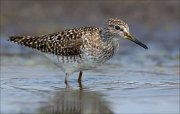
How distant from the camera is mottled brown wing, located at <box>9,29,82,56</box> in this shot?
1459 cm

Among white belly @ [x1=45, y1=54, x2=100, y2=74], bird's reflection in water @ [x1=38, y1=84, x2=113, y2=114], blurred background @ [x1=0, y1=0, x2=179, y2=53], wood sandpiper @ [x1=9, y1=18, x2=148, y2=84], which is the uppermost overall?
blurred background @ [x1=0, y1=0, x2=179, y2=53]

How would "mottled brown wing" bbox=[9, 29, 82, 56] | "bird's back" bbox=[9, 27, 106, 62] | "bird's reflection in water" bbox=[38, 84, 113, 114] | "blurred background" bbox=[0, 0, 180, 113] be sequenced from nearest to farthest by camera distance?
1. "bird's reflection in water" bbox=[38, 84, 113, 114]
2. "blurred background" bbox=[0, 0, 180, 113]
3. "bird's back" bbox=[9, 27, 106, 62]
4. "mottled brown wing" bbox=[9, 29, 82, 56]

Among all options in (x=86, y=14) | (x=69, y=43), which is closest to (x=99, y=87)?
(x=69, y=43)

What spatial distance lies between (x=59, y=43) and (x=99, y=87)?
1.43 m

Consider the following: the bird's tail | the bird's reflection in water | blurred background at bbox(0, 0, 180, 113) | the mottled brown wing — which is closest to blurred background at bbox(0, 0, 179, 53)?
blurred background at bbox(0, 0, 180, 113)

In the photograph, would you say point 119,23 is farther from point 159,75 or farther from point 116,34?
point 159,75

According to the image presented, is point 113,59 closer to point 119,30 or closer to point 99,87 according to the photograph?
point 119,30

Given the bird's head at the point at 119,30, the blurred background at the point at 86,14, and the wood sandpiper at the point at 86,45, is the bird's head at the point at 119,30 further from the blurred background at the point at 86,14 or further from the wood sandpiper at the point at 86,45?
the blurred background at the point at 86,14

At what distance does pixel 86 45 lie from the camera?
14.4 metres

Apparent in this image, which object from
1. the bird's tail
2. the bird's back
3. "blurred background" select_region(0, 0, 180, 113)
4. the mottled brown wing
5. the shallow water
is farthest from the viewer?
the bird's tail

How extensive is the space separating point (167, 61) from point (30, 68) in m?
3.85

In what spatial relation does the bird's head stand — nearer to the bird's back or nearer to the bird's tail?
the bird's back

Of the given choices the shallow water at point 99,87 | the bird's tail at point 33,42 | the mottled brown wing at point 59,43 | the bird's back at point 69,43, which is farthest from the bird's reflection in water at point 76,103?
the bird's tail at point 33,42

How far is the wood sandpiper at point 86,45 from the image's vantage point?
47.3 feet
